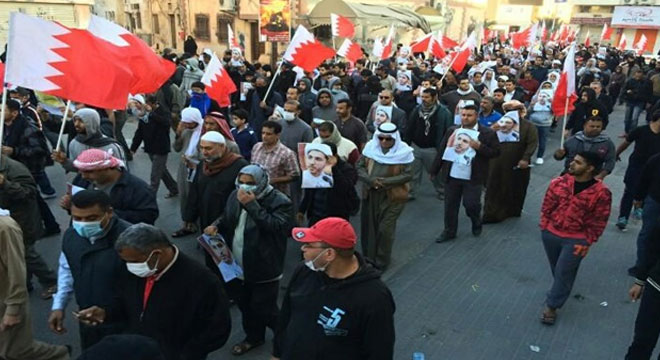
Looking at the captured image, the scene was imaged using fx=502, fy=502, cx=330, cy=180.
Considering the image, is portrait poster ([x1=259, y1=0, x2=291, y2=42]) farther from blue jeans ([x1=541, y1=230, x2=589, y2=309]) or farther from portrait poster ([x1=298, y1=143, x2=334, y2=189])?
blue jeans ([x1=541, y1=230, x2=589, y2=309])

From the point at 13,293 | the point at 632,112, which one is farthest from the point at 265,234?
the point at 632,112

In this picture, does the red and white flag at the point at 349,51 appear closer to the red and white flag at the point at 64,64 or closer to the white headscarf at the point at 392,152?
the white headscarf at the point at 392,152

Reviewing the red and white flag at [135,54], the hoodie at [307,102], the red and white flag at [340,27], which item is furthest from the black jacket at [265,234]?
the red and white flag at [340,27]

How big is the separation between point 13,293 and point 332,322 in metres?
2.11

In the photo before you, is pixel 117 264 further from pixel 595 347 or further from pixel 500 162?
pixel 500 162

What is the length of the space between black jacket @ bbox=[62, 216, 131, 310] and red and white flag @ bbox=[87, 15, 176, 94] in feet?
10.1

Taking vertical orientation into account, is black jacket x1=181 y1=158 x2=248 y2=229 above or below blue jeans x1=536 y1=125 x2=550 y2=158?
above

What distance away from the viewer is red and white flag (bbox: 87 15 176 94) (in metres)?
5.75

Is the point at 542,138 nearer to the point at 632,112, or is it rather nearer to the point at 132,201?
the point at 632,112

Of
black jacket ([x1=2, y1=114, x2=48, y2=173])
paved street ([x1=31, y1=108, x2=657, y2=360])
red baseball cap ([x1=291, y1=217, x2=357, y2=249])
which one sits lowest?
paved street ([x1=31, y1=108, x2=657, y2=360])

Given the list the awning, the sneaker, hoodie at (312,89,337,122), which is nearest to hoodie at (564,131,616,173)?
the sneaker

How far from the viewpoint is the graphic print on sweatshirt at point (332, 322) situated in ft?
8.21

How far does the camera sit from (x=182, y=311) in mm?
2645

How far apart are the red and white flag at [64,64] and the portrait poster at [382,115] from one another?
3.98 meters
